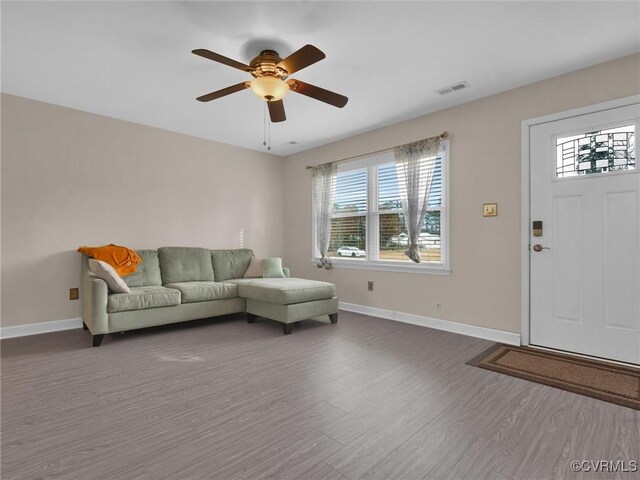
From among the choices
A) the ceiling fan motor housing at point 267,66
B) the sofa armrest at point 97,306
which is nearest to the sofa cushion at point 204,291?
the sofa armrest at point 97,306

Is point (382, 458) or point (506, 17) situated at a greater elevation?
point (506, 17)

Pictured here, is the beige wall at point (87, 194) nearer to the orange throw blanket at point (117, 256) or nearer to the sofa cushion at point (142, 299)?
the orange throw blanket at point (117, 256)

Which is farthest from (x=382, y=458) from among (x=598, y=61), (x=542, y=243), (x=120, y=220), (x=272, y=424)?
(x=120, y=220)

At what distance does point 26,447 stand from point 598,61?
4866 millimetres

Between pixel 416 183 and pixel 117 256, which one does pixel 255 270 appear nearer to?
pixel 117 256

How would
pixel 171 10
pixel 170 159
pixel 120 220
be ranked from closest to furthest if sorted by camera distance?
pixel 171 10, pixel 120 220, pixel 170 159

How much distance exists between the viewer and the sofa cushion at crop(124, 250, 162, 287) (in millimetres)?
4165

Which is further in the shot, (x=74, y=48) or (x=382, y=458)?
A: (x=74, y=48)

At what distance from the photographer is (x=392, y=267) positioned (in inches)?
179

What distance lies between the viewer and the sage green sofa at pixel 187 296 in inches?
135

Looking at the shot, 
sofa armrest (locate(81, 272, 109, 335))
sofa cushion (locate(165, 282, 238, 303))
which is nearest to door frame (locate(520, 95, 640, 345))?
sofa cushion (locate(165, 282, 238, 303))

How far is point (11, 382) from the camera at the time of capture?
8.14 ft

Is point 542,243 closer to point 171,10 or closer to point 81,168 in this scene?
point 171,10

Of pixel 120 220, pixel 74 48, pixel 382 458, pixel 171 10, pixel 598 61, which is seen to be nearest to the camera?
pixel 382 458
